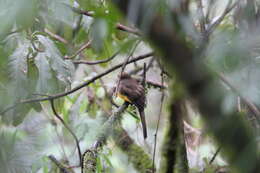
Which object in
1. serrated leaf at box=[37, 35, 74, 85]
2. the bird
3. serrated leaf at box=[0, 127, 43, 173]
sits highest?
serrated leaf at box=[37, 35, 74, 85]

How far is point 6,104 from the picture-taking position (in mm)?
2477

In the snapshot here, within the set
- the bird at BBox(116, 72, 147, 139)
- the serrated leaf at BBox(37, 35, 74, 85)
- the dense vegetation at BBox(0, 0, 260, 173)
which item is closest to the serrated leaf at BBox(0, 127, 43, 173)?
the dense vegetation at BBox(0, 0, 260, 173)

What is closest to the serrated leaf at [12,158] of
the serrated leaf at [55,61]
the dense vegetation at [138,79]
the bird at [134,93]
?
the dense vegetation at [138,79]

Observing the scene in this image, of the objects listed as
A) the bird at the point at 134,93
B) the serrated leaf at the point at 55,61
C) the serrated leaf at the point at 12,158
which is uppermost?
the serrated leaf at the point at 55,61

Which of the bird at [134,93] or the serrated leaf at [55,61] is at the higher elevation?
the serrated leaf at [55,61]

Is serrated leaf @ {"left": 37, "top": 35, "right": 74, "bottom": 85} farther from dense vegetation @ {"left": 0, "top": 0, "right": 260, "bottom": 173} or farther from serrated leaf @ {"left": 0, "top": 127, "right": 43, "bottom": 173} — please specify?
serrated leaf @ {"left": 0, "top": 127, "right": 43, "bottom": 173}

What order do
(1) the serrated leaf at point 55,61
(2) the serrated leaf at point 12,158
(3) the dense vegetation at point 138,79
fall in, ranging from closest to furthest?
(3) the dense vegetation at point 138,79 < (1) the serrated leaf at point 55,61 < (2) the serrated leaf at point 12,158

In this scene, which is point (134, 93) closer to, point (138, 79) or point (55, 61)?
point (138, 79)

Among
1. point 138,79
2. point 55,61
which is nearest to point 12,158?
point 55,61

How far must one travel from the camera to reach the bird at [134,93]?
11.0ft

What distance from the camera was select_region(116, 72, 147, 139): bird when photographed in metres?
3.35

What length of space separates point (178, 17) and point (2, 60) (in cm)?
153

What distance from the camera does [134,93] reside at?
131 inches

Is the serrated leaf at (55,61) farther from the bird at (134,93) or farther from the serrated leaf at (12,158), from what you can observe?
the bird at (134,93)
